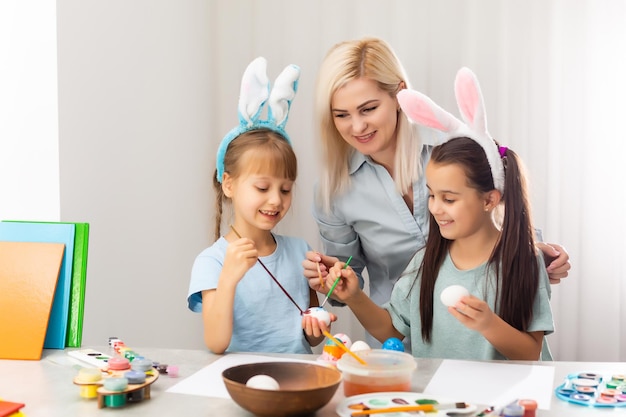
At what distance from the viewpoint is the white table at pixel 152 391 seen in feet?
3.91

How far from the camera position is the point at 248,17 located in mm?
2963

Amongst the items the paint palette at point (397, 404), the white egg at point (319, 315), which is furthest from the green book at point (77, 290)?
the paint palette at point (397, 404)

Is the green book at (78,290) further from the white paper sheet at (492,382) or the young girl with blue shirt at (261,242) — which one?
the white paper sheet at (492,382)

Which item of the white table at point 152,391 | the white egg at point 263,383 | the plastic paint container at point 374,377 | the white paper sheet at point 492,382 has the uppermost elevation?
the white egg at point 263,383

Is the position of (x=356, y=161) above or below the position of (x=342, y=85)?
below

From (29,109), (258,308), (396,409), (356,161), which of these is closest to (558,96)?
(356,161)

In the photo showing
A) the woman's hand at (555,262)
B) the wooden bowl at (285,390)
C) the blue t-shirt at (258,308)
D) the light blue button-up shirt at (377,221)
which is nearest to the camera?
the wooden bowl at (285,390)

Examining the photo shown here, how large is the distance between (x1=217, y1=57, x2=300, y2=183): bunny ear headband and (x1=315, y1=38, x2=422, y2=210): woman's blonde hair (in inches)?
8.1

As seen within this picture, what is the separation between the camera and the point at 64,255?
1689mm

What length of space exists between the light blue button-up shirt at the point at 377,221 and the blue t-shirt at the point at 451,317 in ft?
1.18

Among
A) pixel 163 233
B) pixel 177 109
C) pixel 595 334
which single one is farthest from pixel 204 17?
pixel 595 334

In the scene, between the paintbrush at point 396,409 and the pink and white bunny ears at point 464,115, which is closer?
the paintbrush at point 396,409

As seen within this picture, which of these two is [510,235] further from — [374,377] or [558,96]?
[558,96]

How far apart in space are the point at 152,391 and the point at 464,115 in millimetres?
925
